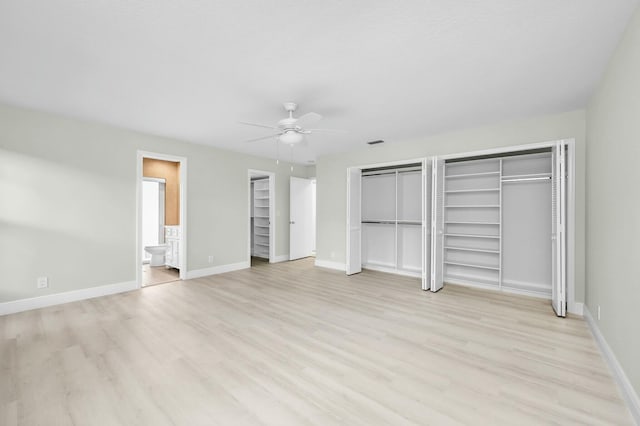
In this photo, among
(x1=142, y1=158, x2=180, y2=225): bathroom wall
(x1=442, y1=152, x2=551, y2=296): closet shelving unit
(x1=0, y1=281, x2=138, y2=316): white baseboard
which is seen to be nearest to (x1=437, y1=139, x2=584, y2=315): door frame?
(x1=442, y1=152, x2=551, y2=296): closet shelving unit

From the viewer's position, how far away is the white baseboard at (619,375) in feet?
5.62

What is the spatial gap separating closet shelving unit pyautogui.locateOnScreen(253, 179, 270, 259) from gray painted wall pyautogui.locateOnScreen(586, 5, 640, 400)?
657 centimetres

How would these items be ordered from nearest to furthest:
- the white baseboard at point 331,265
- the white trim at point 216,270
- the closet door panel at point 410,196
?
the white trim at point 216,270
the closet door panel at point 410,196
the white baseboard at point 331,265

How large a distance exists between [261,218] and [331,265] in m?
2.77

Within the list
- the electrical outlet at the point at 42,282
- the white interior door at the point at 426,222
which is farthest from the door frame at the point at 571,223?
the electrical outlet at the point at 42,282

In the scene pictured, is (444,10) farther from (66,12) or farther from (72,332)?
(72,332)

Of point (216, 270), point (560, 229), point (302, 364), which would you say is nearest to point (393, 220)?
point (560, 229)

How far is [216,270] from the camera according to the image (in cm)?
565

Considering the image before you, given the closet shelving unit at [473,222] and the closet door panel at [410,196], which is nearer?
the closet shelving unit at [473,222]

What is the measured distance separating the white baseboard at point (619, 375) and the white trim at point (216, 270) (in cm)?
560

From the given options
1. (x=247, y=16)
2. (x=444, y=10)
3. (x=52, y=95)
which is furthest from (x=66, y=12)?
(x=444, y=10)

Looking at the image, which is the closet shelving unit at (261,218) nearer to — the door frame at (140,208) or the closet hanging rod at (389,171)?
the door frame at (140,208)

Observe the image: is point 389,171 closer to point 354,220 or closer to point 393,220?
point 393,220

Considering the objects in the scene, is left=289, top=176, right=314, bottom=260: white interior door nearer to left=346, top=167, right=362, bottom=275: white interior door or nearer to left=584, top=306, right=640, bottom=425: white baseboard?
left=346, top=167, right=362, bottom=275: white interior door
